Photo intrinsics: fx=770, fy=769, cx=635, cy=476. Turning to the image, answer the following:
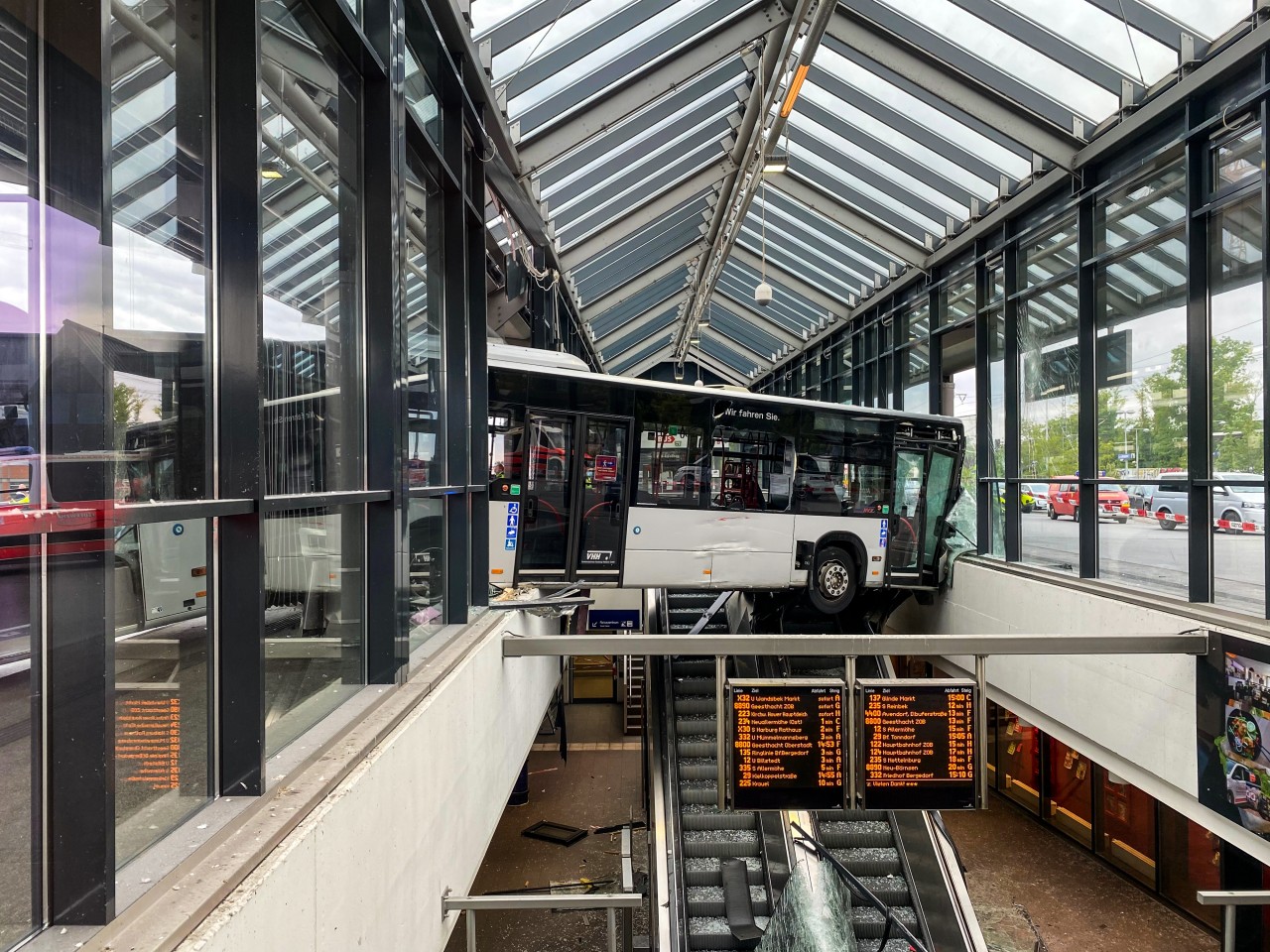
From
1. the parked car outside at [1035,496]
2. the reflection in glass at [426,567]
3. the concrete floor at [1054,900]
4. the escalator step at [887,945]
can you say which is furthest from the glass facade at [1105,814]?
the reflection in glass at [426,567]

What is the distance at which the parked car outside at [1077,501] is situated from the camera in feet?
25.9

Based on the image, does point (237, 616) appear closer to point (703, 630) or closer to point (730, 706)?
point (730, 706)

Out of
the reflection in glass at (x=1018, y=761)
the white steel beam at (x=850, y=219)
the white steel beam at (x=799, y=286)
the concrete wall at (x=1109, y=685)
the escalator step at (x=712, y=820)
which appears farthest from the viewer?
the white steel beam at (x=799, y=286)

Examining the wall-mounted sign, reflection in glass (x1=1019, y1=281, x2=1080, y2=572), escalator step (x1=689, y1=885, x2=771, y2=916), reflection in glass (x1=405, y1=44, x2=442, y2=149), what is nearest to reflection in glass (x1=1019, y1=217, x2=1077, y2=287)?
reflection in glass (x1=1019, y1=281, x2=1080, y2=572)

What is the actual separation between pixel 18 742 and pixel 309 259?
2154 mm

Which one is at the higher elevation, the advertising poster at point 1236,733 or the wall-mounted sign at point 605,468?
the wall-mounted sign at point 605,468

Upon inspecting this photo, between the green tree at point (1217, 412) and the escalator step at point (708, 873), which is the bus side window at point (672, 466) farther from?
the green tree at point (1217, 412)

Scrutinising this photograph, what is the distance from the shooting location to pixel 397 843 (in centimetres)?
304

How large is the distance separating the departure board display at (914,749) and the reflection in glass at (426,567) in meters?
3.10

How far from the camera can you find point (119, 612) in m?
1.94

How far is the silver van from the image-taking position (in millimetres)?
6164

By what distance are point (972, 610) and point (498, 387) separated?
6904 mm

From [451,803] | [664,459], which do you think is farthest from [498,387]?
[451,803]

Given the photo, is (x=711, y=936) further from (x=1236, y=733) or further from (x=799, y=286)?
(x=799, y=286)
